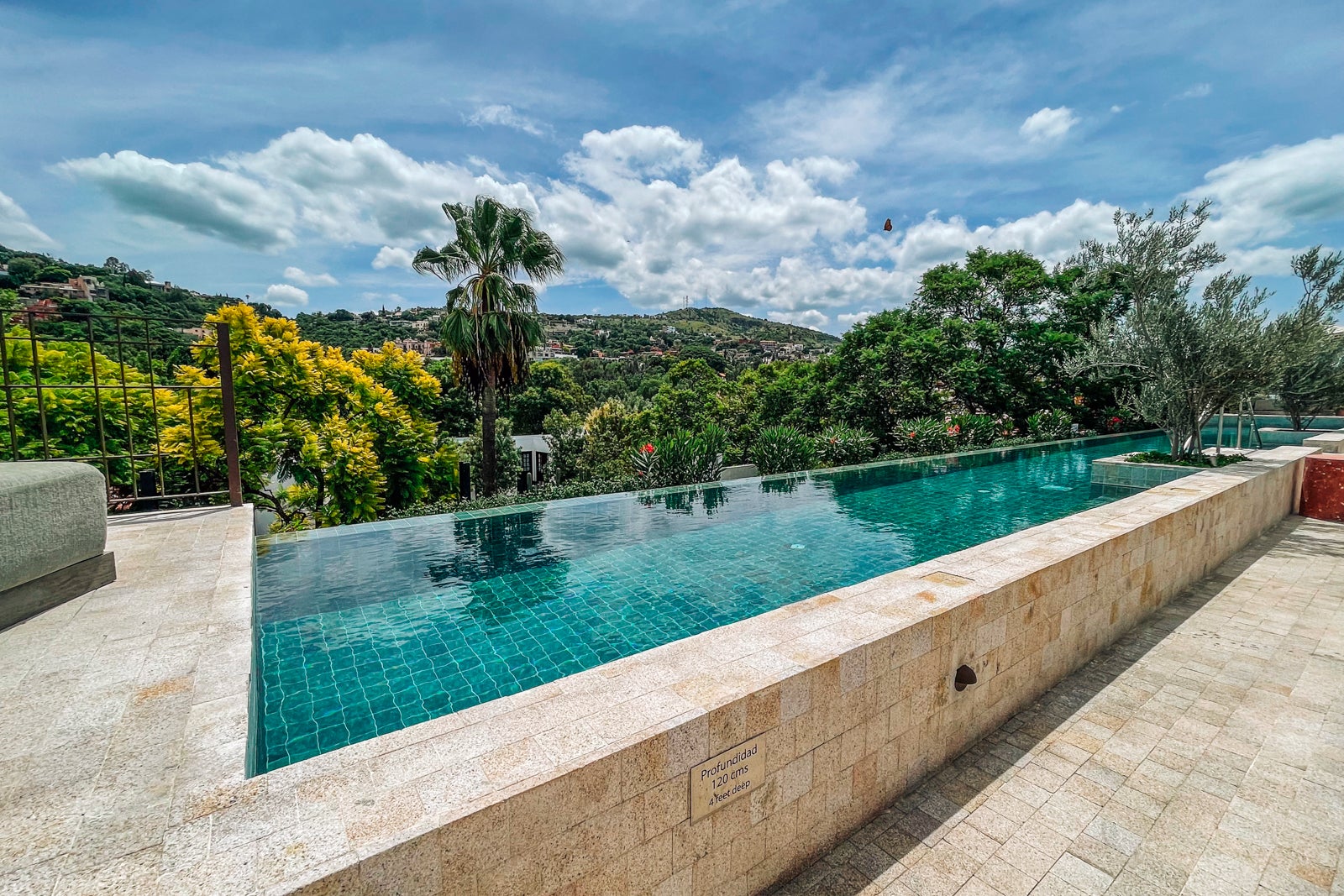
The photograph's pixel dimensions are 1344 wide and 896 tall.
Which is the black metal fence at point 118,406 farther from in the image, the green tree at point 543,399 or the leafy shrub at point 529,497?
A: the green tree at point 543,399

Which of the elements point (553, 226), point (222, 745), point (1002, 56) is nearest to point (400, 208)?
point (553, 226)

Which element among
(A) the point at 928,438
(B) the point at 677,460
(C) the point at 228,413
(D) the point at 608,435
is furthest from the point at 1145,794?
(D) the point at 608,435

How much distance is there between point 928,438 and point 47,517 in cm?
1573

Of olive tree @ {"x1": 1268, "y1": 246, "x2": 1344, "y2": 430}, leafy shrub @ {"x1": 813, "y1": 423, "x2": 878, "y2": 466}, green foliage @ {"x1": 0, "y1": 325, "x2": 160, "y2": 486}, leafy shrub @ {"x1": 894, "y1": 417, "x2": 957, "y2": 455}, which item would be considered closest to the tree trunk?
green foliage @ {"x1": 0, "y1": 325, "x2": 160, "y2": 486}

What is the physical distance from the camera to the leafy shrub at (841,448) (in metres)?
13.4

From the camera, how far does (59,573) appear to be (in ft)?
10.7

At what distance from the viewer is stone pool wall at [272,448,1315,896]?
57.1 inches

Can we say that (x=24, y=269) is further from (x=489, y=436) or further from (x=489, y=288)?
(x=489, y=436)

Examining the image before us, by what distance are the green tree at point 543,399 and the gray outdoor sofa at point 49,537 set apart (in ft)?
112

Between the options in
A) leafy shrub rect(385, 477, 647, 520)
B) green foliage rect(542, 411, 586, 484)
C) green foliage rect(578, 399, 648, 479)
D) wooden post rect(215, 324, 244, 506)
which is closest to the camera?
wooden post rect(215, 324, 244, 506)

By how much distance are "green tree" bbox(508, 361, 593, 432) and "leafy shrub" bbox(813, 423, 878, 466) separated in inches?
1036

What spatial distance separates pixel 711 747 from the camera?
1.93m

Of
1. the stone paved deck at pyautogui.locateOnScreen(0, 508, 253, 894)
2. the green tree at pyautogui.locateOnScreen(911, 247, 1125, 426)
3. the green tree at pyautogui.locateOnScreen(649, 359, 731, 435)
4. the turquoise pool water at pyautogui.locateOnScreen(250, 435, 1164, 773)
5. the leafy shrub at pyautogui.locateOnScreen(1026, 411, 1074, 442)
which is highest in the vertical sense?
the green tree at pyautogui.locateOnScreen(911, 247, 1125, 426)

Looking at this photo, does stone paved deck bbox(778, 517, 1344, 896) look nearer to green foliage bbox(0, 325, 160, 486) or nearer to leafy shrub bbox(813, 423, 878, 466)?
green foliage bbox(0, 325, 160, 486)
